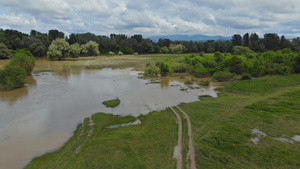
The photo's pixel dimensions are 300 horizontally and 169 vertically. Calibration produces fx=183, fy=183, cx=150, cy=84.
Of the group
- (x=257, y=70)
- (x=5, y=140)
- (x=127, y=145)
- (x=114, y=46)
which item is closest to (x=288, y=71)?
(x=257, y=70)

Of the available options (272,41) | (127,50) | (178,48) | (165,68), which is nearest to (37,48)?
(127,50)

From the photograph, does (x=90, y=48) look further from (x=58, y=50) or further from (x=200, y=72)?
(x=200, y=72)

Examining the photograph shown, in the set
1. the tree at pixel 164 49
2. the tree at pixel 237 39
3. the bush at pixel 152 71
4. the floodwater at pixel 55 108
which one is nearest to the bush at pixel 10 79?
the floodwater at pixel 55 108

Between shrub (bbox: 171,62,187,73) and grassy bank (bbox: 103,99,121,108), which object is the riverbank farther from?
shrub (bbox: 171,62,187,73)

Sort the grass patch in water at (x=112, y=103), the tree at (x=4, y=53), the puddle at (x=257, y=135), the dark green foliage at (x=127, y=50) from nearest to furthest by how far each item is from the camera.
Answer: the puddle at (x=257, y=135) < the grass patch in water at (x=112, y=103) < the tree at (x=4, y=53) < the dark green foliage at (x=127, y=50)

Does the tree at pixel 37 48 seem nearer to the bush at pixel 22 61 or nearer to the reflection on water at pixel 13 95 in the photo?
the bush at pixel 22 61

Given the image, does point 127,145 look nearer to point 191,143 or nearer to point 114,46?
point 191,143
